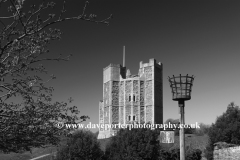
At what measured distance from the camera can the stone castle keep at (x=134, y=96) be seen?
4225cm

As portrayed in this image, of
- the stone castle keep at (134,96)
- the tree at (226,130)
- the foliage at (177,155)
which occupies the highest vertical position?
the stone castle keep at (134,96)

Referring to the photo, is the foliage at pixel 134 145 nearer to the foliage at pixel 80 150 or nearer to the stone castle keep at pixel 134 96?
the foliage at pixel 80 150

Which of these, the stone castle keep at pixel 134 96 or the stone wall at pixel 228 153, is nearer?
the stone wall at pixel 228 153

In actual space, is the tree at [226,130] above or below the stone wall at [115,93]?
below

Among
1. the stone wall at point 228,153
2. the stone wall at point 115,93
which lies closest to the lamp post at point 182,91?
the stone wall at point 228,153

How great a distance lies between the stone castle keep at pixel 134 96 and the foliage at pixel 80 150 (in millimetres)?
18095

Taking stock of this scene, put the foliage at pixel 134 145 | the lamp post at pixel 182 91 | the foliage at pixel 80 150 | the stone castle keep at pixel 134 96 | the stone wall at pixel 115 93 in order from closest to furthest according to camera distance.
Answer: the lamp post at pixel 182 91, the foliage at pixel 80 150, the foliage at pixel 134 145, the stone castle keep at pixel 134 96, the stone wall at pixel 115 93

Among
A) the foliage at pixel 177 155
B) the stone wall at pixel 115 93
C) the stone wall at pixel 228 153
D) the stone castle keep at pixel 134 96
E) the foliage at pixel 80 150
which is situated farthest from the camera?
the stone wall at pixel 115 93

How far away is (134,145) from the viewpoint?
23969 millimetres

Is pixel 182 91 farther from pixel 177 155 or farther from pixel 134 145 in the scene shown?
pixel 177 155

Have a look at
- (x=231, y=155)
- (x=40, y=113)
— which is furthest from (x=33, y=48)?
(x=231, y=155)

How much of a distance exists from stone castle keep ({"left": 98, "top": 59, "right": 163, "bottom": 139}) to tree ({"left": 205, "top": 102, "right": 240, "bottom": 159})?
1722 centimetres

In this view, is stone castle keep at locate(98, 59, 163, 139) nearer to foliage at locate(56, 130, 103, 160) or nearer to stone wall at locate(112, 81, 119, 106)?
stone wall at locate(112, 81, 119, 106)

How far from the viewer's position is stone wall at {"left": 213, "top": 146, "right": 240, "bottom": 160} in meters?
17.1
